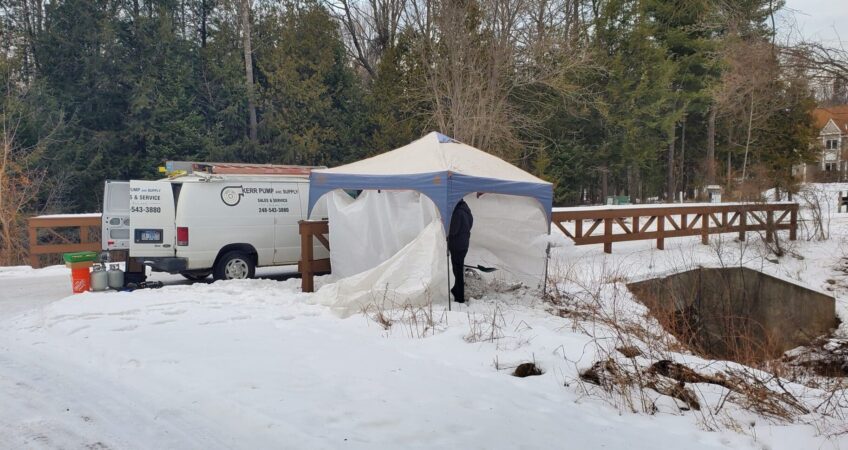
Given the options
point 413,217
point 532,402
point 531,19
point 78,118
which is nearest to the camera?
point 532,402

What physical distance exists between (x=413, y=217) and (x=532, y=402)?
4.93 meters

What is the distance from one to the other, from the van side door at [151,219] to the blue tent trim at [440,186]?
2449 mm

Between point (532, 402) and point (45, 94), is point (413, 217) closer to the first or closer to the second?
point (532, 402)

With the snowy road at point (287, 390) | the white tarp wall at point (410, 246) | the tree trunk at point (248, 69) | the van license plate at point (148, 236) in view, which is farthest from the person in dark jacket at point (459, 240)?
the tree trunk at point (248, 69)

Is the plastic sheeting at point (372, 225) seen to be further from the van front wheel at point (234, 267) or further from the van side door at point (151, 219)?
the van side door at point (151, 219)

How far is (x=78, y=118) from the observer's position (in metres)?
25.4

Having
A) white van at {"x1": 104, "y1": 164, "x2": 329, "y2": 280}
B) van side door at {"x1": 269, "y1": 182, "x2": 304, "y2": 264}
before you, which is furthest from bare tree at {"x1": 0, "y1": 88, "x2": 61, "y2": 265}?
van side door at {"x1": 269, "y1": 182, "x2": 304, "y2": 264}

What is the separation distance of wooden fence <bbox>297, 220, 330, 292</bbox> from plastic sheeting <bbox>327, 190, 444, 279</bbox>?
352 millimetres

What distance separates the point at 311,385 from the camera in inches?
189

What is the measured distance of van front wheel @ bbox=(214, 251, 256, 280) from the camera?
10.4 m

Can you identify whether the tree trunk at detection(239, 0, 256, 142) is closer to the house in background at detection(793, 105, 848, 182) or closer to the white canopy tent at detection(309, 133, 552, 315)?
the white canopy tent at detection(309, 133, 552, 315)

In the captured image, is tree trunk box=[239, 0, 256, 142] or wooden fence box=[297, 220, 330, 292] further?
tree trunk box=[239, 0, 256, 142]

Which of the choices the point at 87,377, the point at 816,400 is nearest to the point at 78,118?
the point at 87,377

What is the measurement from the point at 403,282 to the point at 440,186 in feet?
4.99
